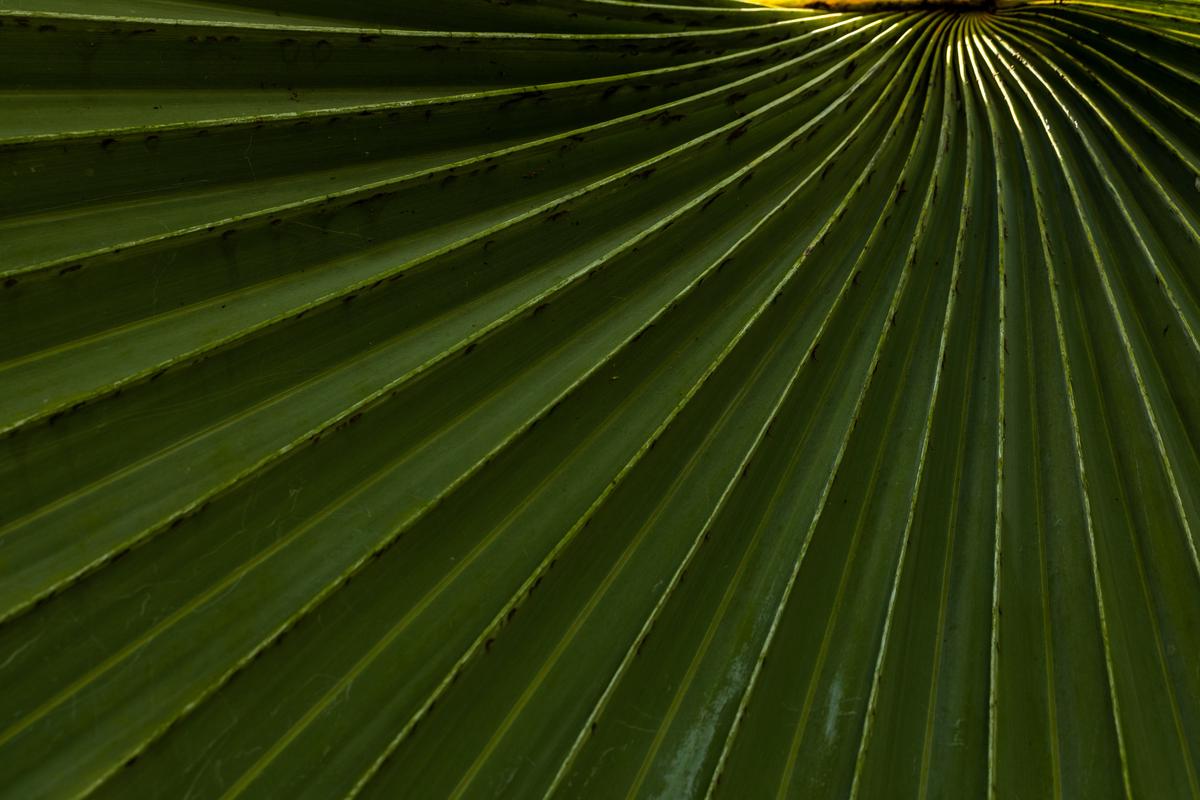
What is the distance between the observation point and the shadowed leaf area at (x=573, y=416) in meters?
0.97

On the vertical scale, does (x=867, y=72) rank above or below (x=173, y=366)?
above

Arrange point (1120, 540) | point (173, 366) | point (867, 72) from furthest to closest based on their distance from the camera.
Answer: point (867, 72) → point (1120, 540) → point (173, 366)

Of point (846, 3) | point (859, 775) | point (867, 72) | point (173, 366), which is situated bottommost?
point (859, 775)

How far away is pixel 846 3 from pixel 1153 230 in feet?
2.05

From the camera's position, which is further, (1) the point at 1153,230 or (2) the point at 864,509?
(1) the point at 1153,230

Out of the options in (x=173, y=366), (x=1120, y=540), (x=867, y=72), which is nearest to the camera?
(x=173, y=366)

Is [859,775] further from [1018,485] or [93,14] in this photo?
[93,14]

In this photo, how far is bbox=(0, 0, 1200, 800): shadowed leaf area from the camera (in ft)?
3.20

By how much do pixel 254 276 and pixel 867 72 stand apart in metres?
1.01

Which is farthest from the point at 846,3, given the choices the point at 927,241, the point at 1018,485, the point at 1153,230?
the point at 1018,485

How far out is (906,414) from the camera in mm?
1222

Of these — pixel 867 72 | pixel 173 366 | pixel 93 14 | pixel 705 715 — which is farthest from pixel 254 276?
pixel 867 72

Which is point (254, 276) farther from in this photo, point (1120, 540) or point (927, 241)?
point (1120, 540)

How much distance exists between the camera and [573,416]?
1.13 m
